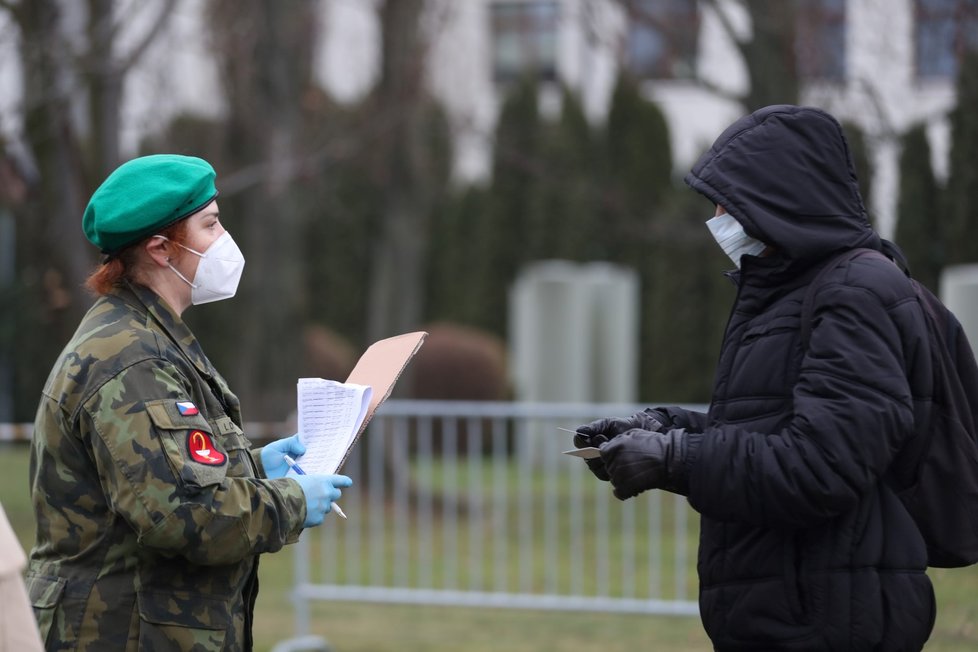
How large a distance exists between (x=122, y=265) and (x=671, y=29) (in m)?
6.99

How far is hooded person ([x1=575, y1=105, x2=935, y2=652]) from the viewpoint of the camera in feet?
8.21

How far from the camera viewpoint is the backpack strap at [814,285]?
2600 mm

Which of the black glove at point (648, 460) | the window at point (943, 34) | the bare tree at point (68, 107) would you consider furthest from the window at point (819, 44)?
the black glove at point (648, 460)

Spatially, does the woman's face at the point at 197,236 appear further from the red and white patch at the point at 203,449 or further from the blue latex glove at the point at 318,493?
the blue latex glove at the point at 318,493

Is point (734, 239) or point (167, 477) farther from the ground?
point (734, 239)

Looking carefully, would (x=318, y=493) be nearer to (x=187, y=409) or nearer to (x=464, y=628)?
(x=187, y=409)

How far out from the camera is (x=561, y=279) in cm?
1452

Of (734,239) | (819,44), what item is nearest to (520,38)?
(819,44)

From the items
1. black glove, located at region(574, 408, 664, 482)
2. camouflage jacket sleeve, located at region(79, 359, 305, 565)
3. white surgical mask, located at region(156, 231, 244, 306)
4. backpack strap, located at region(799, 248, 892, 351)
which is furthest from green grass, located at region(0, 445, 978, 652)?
backpack strap, located at region(799, 248, 892, 351)

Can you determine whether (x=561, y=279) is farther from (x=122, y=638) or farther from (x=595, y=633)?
(x=122, y=638)

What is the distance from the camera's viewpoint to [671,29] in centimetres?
929

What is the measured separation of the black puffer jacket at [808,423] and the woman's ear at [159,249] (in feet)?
3.79

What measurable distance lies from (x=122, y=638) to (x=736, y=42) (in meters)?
6.22

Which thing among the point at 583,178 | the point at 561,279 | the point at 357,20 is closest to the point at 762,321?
the point at 561,279
